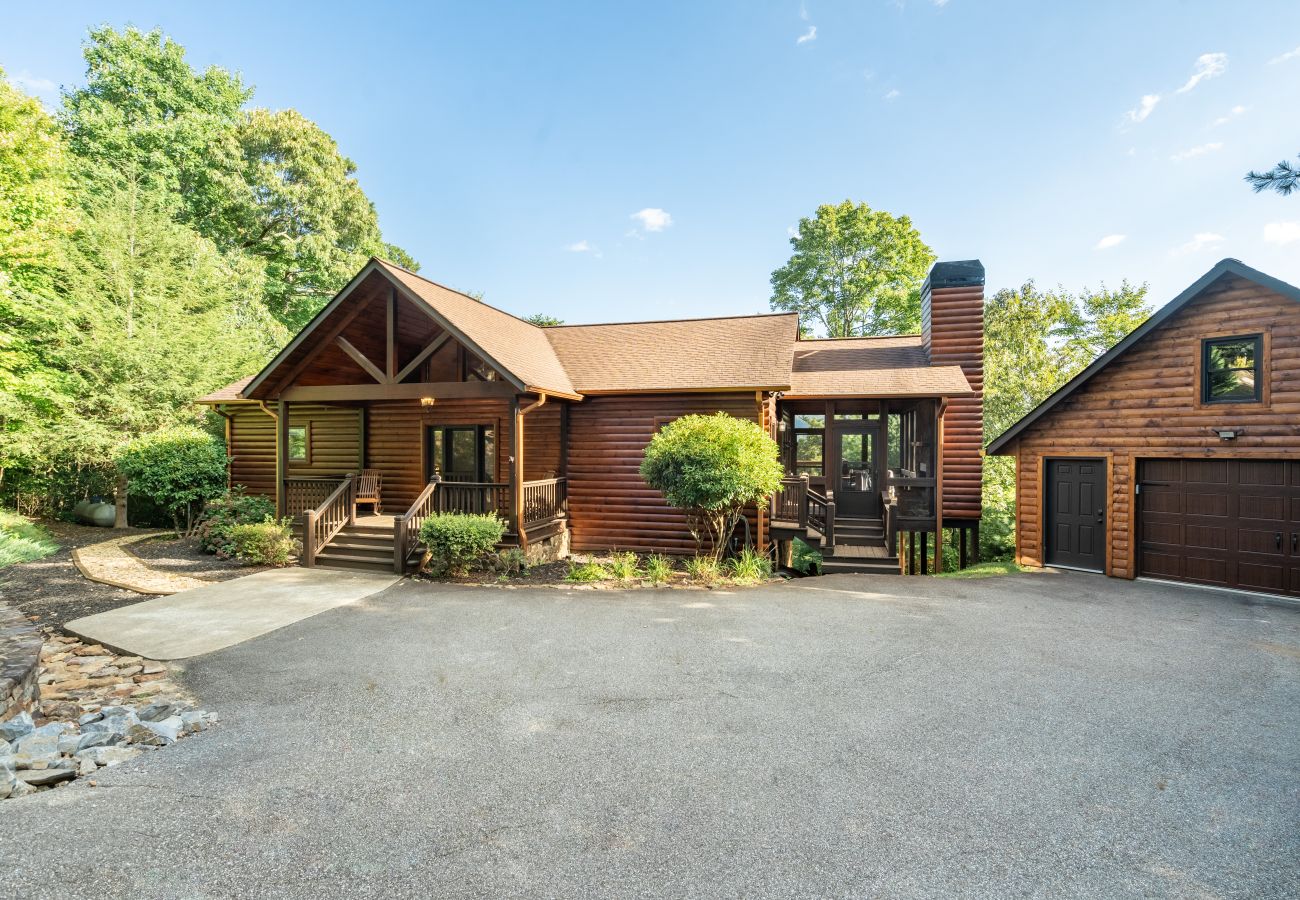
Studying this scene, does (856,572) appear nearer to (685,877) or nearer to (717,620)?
(717,620)

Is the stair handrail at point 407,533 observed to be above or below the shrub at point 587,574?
above


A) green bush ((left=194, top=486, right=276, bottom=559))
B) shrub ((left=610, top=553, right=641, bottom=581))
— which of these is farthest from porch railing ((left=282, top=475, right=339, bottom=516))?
shrub ((left=610, top=553, right=641, bottom=581))

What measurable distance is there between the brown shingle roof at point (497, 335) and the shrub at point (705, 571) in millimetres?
4414

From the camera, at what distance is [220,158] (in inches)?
907

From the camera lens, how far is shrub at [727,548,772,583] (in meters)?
10.1

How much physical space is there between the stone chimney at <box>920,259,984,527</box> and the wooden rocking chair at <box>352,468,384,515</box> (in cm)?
1443

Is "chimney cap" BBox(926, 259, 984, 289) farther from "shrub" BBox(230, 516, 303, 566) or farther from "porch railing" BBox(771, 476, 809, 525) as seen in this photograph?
"shrub" BBox(230, 516, 303, 566)

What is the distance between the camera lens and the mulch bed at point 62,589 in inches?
296

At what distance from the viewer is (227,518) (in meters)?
12.6

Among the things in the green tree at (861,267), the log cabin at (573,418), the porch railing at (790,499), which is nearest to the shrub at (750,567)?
the log cabin at (573,418)

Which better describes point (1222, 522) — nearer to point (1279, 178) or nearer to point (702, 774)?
point (1279, 178)

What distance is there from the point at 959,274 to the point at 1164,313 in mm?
5885

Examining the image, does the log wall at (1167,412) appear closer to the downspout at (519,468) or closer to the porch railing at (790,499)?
the porch railing at (790,499)

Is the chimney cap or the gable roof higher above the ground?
the chimney cap
